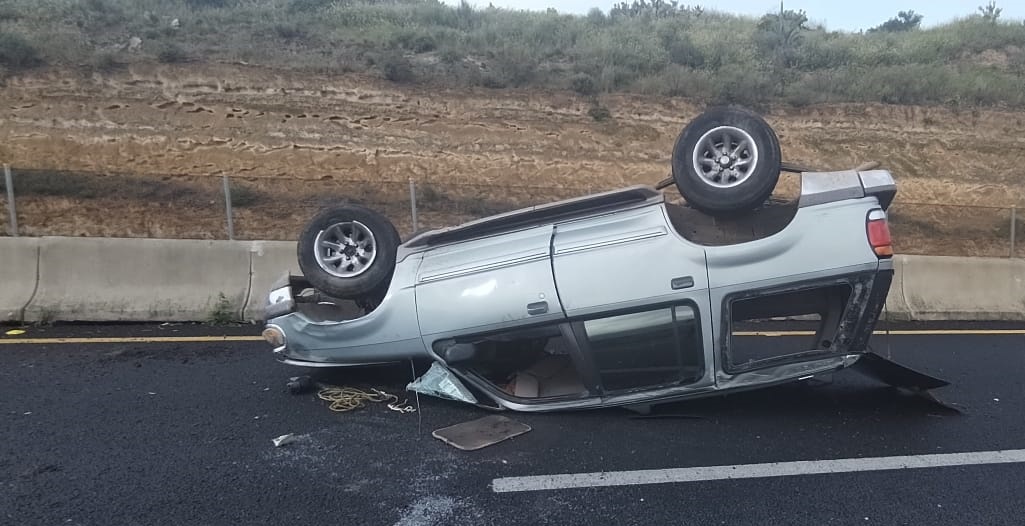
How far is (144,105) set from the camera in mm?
16859

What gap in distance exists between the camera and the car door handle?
4566mm

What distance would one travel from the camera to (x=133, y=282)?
27.6 ft

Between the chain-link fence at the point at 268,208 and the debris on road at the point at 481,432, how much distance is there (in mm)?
7012

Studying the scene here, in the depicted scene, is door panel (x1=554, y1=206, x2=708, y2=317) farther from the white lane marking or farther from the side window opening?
the white lane marking

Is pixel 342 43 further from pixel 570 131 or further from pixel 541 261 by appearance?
pixel 541 261

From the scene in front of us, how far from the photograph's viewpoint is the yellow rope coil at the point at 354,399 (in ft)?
17.7

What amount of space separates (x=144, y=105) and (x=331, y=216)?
1403cm

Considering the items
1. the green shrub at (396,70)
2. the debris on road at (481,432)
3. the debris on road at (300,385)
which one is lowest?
the debris on road at (481,432)

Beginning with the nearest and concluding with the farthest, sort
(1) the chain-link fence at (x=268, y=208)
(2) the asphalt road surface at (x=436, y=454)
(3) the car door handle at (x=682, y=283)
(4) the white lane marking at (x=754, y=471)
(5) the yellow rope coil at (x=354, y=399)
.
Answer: (2) the asphalt road surface at (x=436, y=454) < (4) the white lane marking at (x=754, y=471) < (3) the car door handle at (x=682, y=283) < (5) the yellow rope coil at (x=354, y=399) < (1) the chain-link fence at (x=268, y=208)

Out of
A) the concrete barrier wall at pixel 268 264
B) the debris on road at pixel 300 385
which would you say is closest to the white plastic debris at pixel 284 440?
the debris on road at pixel 300 385

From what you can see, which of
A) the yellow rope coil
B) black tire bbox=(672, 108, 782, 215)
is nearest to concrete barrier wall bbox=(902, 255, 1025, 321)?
black tire bbox=(672, 108, 782, 215)

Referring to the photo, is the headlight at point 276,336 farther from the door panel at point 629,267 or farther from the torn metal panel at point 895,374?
the torn metal panel at point 895,374

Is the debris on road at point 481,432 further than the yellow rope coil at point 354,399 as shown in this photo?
No

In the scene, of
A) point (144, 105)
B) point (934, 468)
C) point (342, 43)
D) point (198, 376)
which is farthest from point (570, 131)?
point (934, 468)
